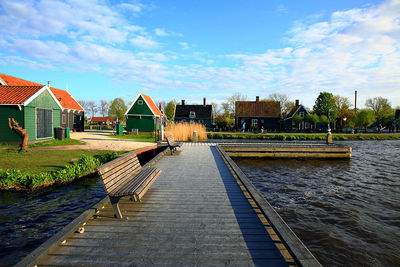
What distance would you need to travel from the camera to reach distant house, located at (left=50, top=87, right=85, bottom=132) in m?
28.0

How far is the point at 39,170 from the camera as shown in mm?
8305

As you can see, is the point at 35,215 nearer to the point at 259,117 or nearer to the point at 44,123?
the point at 44,123

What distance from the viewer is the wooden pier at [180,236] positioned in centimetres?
281

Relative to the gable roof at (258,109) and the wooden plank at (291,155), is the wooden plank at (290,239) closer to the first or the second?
the wooden plank at (291,155)

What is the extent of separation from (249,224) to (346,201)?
5.77 metres

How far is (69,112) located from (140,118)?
858 cm

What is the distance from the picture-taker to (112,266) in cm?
269

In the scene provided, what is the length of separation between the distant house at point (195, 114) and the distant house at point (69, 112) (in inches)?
887


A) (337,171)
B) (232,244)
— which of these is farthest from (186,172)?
(337,171)

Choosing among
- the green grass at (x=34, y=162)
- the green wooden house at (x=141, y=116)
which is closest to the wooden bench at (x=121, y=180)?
the green grass at (x=34, y=162)

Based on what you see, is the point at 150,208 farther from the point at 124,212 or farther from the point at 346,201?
the point at 346,201

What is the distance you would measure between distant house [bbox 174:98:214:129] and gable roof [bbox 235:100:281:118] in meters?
6.35

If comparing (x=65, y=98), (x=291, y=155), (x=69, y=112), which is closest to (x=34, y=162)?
(x=291, y=155)

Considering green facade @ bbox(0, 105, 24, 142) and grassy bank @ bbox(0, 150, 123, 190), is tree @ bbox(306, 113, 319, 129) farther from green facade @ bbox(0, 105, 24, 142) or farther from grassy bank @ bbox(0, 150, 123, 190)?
green facade @ bbox(0, 105, 24, 142)
